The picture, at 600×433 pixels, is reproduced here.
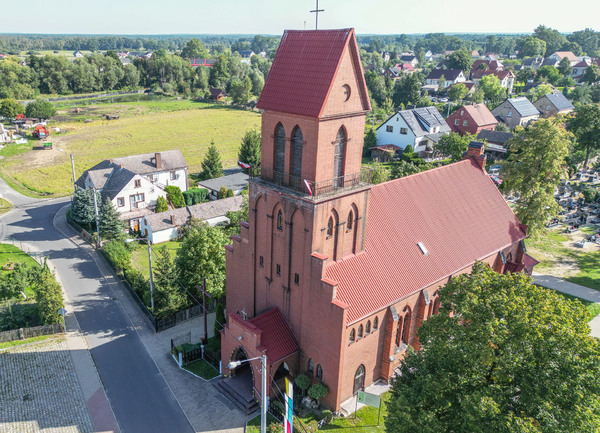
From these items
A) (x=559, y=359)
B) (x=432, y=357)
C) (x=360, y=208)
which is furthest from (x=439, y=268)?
(x=559, y=359)

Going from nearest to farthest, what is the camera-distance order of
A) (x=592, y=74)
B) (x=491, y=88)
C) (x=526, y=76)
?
(x=491, y=88) → (x=592, y=74) → (x=526, y=76)

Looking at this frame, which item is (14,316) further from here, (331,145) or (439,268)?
(439,268)

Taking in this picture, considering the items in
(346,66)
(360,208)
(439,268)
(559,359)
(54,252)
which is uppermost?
(346,66)

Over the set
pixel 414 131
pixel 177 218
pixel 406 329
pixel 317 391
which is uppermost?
pixel 414 131

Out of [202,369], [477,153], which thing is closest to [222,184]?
[477,153]

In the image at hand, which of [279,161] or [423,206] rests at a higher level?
[279,161]

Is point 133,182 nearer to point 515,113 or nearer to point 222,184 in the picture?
point 222,184

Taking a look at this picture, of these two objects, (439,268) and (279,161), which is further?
(439,268)
